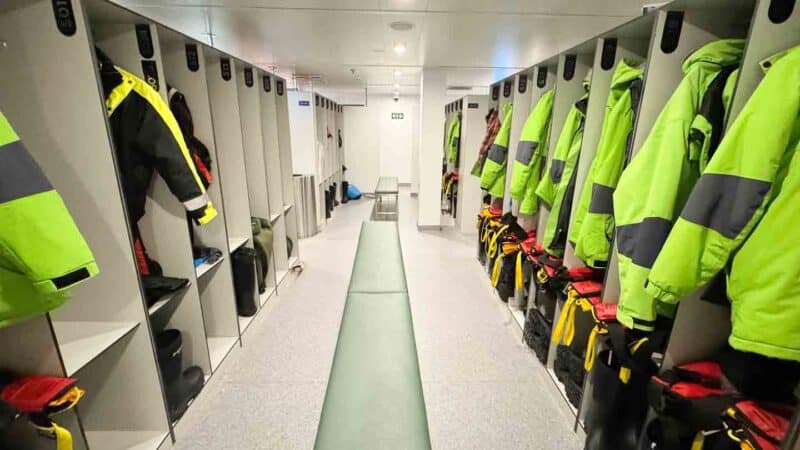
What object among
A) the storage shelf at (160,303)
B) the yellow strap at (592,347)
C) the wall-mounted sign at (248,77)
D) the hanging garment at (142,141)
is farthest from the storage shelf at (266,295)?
the yellow strap at (592,347)

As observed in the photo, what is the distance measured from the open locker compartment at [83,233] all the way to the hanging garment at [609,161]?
6.72 ft

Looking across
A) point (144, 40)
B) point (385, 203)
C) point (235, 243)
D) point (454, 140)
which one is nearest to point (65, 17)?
point (144, 40)

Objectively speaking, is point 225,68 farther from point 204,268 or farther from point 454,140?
point 454,140

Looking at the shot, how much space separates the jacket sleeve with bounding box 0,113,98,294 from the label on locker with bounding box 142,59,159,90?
93 cm

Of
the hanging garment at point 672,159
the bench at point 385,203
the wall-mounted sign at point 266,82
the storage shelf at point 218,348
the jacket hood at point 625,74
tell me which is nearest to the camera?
the hanging garment at point 672,159

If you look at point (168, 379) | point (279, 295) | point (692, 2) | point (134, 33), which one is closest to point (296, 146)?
point (279, 295)

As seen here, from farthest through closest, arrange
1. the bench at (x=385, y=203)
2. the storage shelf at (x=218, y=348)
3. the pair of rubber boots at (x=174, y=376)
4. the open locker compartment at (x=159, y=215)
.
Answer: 1. the bench at (x=385, y=203)
2. the storage shelf at (x=218, y=348)
3. the pair of rubber boots at (x=174, y=376)
4. the open locker compartment at (x=159, y=215)

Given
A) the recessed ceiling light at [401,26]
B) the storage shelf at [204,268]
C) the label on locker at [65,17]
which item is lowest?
the storage shelf at [204,268]

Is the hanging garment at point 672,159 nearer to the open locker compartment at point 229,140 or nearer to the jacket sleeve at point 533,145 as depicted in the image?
the jacket sleeve at point 533,145

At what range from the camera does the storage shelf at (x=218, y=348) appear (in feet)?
7.65

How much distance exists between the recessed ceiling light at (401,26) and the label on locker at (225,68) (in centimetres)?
145

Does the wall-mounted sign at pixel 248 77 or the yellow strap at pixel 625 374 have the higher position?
the wall-mounted sign at pixel 248 77

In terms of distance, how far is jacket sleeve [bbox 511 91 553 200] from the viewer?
2385mm

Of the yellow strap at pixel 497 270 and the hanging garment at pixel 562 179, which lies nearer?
the hanging garment at pixel 562 179
